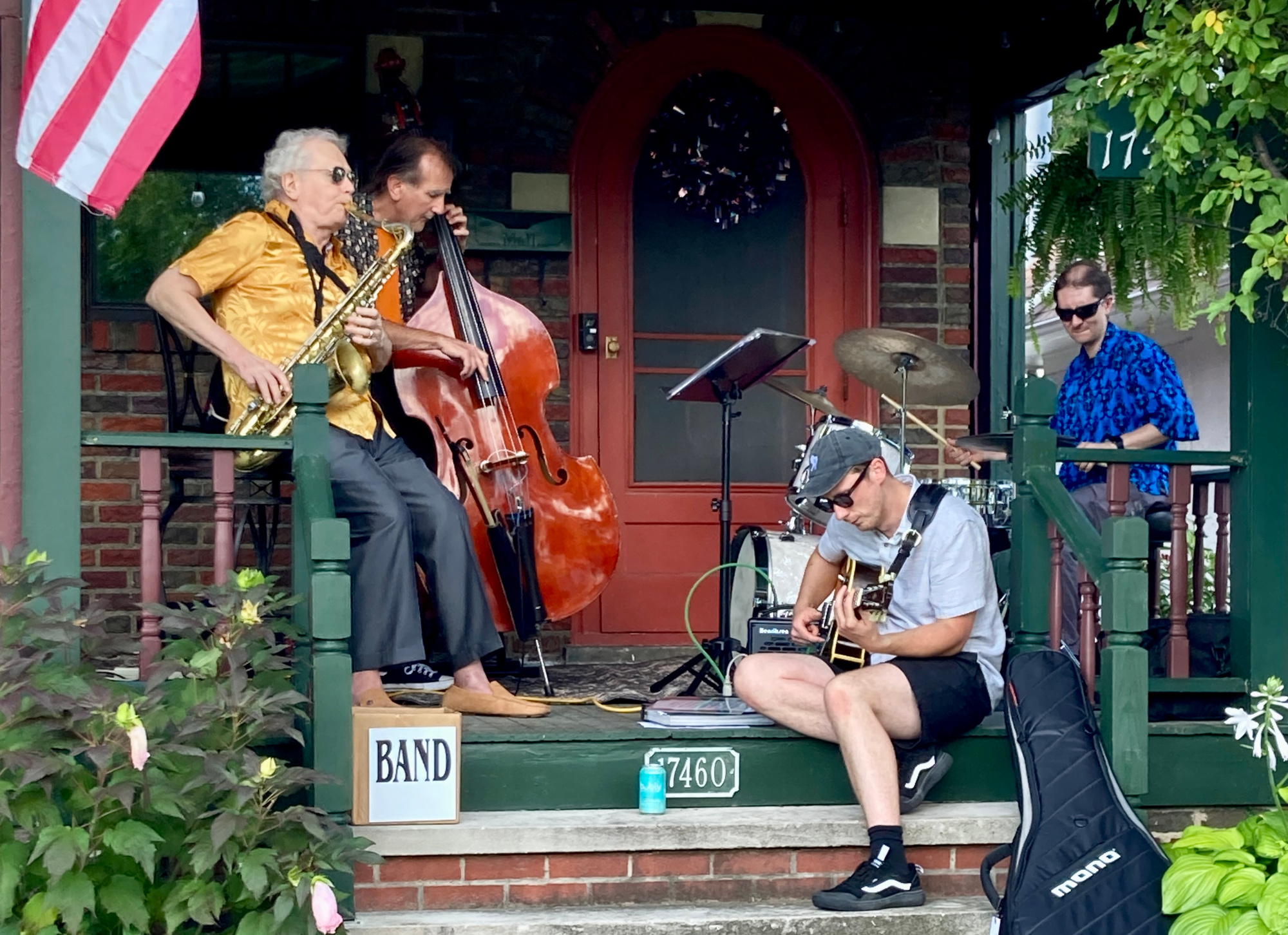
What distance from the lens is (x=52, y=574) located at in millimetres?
4297

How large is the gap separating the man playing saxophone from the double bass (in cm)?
29

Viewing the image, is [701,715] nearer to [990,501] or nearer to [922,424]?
[990,501]

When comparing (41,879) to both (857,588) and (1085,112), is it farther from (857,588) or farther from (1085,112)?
(1085,112)

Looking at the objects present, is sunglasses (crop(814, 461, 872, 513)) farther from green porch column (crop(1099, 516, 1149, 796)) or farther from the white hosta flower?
the white hosta flower

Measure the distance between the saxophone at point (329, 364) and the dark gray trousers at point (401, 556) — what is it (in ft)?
0.51

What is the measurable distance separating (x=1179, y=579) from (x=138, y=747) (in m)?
3.05

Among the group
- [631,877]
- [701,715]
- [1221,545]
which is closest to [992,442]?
[1221,545]

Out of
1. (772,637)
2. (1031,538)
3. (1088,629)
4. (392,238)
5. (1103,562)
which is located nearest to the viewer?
(1103,562)

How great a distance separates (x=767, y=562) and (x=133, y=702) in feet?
8.26

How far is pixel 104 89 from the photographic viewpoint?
163 inches

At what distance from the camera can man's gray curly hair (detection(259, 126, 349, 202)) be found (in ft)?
15.9

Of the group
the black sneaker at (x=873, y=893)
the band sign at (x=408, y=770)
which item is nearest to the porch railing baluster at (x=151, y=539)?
the band sign at (x=408, y=770)

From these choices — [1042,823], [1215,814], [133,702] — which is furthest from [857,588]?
[133,702]

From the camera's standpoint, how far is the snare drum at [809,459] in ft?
17.7
